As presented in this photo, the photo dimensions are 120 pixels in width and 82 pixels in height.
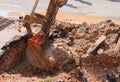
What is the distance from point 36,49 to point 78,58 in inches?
52.0

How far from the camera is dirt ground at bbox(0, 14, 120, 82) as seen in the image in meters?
9.77

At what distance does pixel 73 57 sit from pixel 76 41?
95 cm

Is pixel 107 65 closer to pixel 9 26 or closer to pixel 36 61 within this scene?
pixel 36 61

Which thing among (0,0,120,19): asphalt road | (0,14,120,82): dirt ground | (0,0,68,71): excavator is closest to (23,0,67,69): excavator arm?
(0,0,68,71): excavator

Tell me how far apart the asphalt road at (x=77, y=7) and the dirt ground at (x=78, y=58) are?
24.5 feet

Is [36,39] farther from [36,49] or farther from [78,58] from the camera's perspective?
[78,58]

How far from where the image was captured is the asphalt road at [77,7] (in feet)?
63.4

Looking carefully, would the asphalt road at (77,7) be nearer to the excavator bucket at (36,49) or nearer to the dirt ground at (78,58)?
the dirt ground at (78,58)

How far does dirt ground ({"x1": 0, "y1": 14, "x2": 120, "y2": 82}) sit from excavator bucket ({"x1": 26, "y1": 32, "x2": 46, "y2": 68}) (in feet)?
0.82

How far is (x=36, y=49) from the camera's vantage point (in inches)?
416

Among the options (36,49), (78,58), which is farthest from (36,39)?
(78,58)

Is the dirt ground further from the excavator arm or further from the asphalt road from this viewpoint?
the asphalt road

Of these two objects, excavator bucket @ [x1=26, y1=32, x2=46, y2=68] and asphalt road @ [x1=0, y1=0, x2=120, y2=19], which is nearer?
excavator bucket @ [x1=26, y1=32, x2=46, y2=68]

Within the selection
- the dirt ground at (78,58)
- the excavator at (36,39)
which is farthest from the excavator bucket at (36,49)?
the dirt ground at (78,58)
